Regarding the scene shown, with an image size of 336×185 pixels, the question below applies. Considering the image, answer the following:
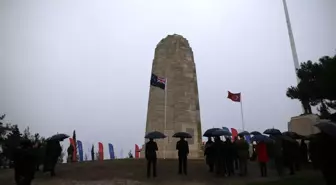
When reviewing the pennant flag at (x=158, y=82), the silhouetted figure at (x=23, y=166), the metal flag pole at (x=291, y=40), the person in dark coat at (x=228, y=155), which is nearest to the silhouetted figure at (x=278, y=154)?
the person in dark coat at (x=228, y=155)

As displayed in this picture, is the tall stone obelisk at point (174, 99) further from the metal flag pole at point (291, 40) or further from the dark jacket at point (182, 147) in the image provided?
the dark jacket at point (182, 147)

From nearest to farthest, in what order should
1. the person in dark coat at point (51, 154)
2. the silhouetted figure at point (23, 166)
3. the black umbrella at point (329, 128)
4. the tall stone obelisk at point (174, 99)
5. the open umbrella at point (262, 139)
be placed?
the black umbrella at point (329, 128) < the silhouetted figure at point (23, 166) < the open umbrella at point (262, 139) < the person in dark coat at point (51, 154) < the tall stone obelisk at point (174, 99)

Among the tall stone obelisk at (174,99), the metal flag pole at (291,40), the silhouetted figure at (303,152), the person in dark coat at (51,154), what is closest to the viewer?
the person in dark coat at (51,154)

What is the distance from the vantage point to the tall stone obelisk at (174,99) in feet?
88.1

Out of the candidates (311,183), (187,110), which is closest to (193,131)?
(187,110)

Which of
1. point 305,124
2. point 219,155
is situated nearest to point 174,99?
point 305,124

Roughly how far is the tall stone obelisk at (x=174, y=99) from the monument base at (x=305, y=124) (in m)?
6.87

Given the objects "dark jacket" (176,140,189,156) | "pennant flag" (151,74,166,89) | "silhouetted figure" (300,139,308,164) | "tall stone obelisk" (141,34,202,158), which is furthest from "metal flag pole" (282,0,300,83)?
"dark jacket" (176,140,189,156)

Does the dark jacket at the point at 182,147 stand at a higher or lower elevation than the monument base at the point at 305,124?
lower

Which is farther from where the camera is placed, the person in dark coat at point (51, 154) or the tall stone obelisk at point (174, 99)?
the tall stone obelisk at point (174, 99)

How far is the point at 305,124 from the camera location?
23.7m

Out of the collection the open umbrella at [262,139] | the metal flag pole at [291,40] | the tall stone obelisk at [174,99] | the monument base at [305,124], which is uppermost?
the metal flag pole at [291,40]

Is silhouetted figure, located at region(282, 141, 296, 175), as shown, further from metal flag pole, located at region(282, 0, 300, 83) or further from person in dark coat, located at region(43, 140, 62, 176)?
metal flag pole, located at region(282, 0, 300, 83)

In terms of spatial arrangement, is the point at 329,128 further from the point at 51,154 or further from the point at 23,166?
the point at 51,154
